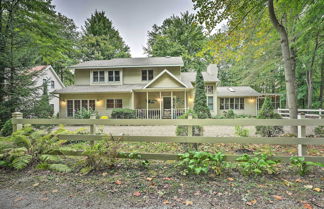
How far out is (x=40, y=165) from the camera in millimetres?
3129

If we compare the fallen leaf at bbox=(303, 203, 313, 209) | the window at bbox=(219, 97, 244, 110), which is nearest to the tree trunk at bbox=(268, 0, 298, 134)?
the fallen leaf at bbox=(303, 203, 313, 209)

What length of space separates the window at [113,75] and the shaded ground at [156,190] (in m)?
13.5

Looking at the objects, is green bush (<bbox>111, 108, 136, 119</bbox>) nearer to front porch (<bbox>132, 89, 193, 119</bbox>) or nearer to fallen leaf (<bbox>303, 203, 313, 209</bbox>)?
front porch (<bbox>132, 89, 193, 119</bbox>)

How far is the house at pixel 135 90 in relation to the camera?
13797mm

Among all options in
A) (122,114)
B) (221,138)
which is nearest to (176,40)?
(122,114)

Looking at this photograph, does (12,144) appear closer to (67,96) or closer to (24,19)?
(24,19)

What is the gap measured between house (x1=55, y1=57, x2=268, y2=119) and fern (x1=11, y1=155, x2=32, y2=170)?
10.5 meters

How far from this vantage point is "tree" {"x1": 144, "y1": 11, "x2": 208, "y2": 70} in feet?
Answer: 82.3

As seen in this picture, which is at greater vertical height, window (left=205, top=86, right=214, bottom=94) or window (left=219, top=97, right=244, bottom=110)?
window (left=205, top=86, right=214, bottom=94)

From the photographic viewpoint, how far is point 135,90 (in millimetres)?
13984

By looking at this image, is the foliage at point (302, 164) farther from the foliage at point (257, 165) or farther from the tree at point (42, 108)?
the tree at point (42, 108)

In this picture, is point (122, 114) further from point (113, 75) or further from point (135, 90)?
point (113, 75)

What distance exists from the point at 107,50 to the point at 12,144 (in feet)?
92.8

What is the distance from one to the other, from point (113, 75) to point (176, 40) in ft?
56.2
